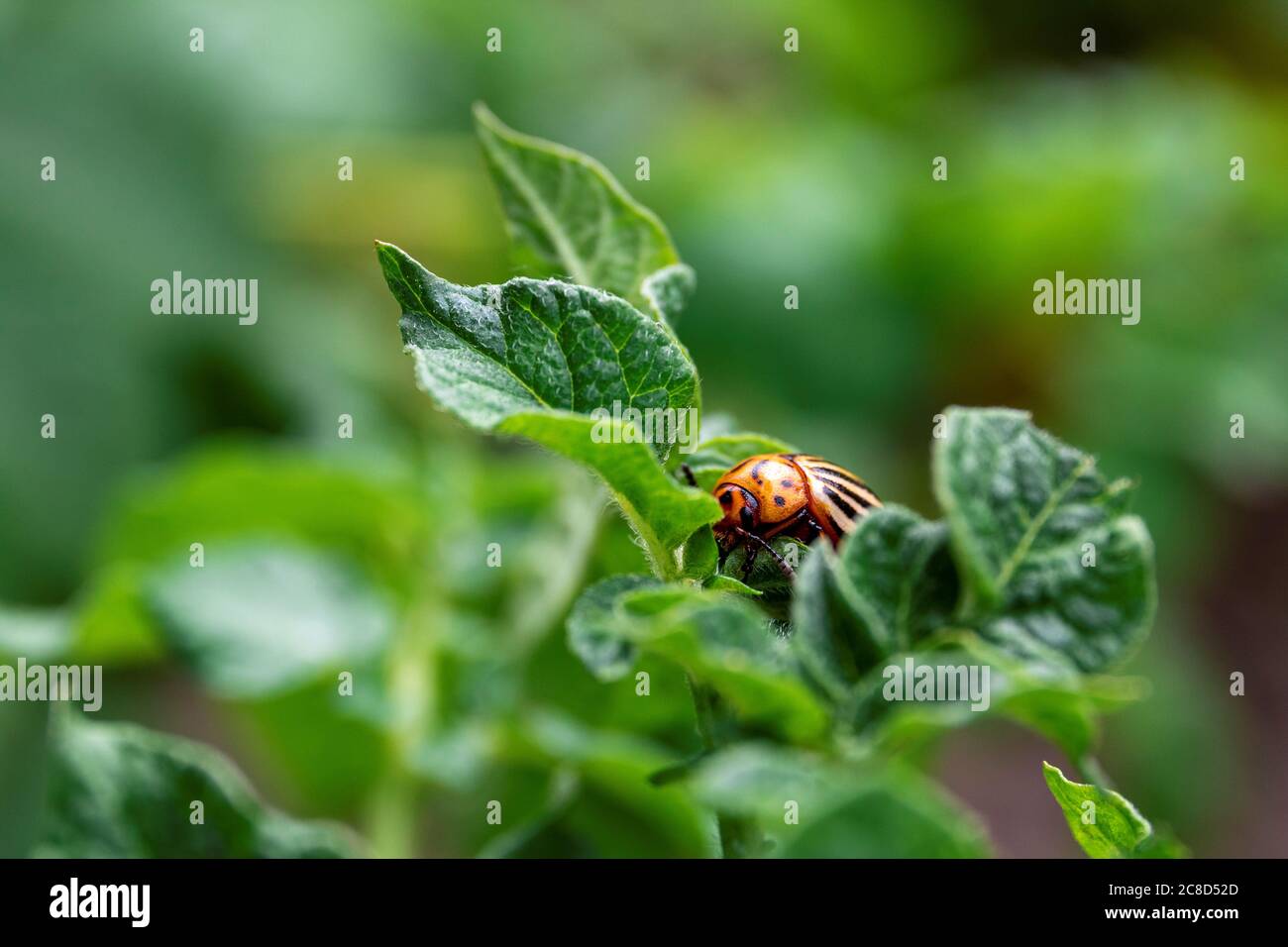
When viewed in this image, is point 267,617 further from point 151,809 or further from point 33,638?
point 151,809

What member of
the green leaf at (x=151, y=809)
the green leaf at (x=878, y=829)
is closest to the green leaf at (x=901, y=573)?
the green leaf at (x=878, y=829)

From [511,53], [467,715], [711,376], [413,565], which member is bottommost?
[467,715]

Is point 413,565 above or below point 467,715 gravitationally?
above

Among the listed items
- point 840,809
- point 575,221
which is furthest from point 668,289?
point 840,809

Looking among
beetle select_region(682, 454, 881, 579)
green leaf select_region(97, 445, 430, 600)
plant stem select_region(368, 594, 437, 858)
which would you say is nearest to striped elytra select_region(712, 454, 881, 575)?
beetle select_region(682, 454, 881, 579)

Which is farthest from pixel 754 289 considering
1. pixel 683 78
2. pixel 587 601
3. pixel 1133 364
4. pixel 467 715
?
pixel 587 601

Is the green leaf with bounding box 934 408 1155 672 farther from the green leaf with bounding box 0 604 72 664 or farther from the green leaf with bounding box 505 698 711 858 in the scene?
the green leaf with bounding box 0 604 72 664

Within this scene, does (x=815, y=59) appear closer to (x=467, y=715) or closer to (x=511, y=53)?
(x=511, y=53)
